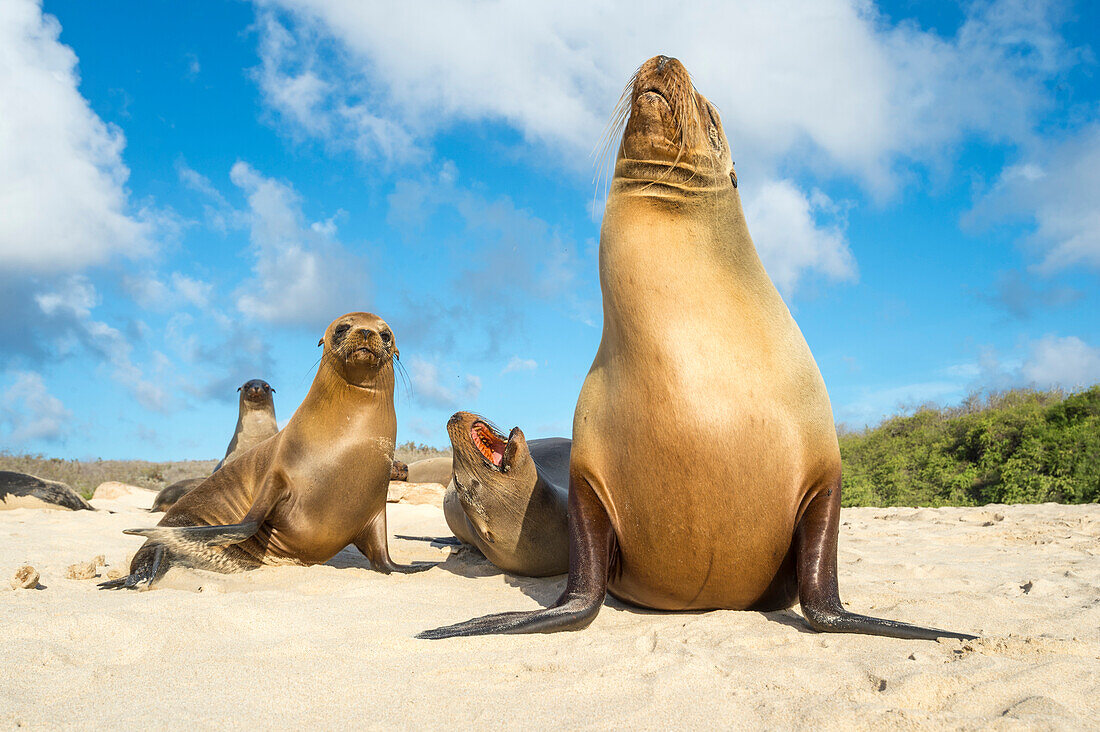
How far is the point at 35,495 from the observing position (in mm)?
8430

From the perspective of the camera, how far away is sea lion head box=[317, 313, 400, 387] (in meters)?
5.01

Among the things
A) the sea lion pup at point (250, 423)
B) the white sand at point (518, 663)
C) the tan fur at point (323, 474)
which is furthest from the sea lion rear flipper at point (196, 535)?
the sea lion pup at point (250, 423)

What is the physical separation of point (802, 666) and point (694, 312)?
53.2 inches

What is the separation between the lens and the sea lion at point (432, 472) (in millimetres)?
11898

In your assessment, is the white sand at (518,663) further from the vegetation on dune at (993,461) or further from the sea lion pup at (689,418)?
the vegetation on dune at (993,461)

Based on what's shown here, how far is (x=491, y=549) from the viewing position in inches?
168

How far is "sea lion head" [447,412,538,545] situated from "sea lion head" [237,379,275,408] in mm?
6247

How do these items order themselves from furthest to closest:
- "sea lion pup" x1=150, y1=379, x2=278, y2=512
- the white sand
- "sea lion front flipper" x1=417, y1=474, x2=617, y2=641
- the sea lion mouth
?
1. "sea lion pup" x1=150, y1=379, x2=278, y2=512
2. the sea lion mouth
3. "sea lion front flipper" x1=417, y1=474, x2=617, y2=641
4. the white sand

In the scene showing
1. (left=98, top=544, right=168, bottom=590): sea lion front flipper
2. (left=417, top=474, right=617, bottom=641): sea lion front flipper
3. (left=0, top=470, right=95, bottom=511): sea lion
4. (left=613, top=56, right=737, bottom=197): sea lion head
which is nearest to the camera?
(left=417, top=474, right=617, bottom=641): sea lion front flipper

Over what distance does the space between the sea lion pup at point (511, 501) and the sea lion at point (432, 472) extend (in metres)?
7.57

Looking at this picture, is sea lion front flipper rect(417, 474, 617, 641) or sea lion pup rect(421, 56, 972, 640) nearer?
sea lion front flipper rect(417, 474, 617, 641)

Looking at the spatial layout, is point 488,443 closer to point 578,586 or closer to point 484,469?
point 484,469

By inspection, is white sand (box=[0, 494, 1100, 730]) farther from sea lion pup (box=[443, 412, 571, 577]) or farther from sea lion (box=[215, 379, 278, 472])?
sea lion (box=[215, 379, 278, 472])

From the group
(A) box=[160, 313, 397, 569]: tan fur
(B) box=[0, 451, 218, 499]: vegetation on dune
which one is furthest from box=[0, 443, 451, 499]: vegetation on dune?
(A) box=[160, 313, 397, 569]: tan fur
